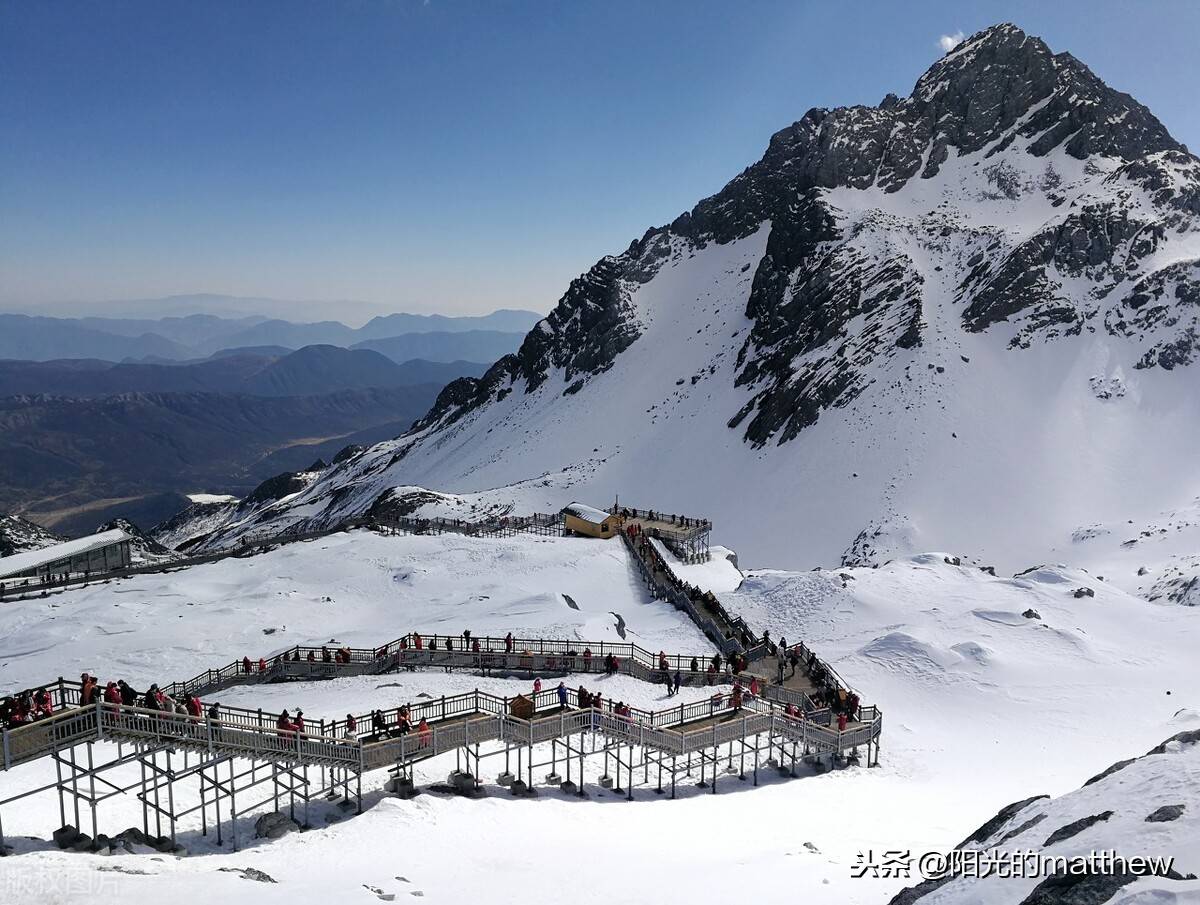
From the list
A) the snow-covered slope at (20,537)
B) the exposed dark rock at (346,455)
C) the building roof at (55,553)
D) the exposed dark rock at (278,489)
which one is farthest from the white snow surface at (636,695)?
the exposed dark rock at (346,455)

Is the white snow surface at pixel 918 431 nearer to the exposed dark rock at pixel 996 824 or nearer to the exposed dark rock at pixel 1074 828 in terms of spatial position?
the exposed dark rock at pixel 996 824

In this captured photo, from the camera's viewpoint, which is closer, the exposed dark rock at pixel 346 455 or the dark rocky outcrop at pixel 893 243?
the dark rocky outcrop at pixel 893 243

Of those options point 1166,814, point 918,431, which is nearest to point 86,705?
point 1166,814

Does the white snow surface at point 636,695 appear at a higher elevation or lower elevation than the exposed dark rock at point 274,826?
lower

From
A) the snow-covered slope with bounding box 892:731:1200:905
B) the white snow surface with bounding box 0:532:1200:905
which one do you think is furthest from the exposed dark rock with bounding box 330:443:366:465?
the snow-covered slope with bounding box 892:731:1200:905

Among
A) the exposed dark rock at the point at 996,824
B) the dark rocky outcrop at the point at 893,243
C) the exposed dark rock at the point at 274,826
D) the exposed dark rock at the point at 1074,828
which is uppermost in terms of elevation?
the dark rocky outcrop at the point at 893,243

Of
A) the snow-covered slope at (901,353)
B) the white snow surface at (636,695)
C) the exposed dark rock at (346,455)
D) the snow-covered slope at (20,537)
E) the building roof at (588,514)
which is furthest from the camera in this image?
the exposed dark rock at (346,455)

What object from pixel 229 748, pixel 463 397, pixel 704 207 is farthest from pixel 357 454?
pixel 229 748
